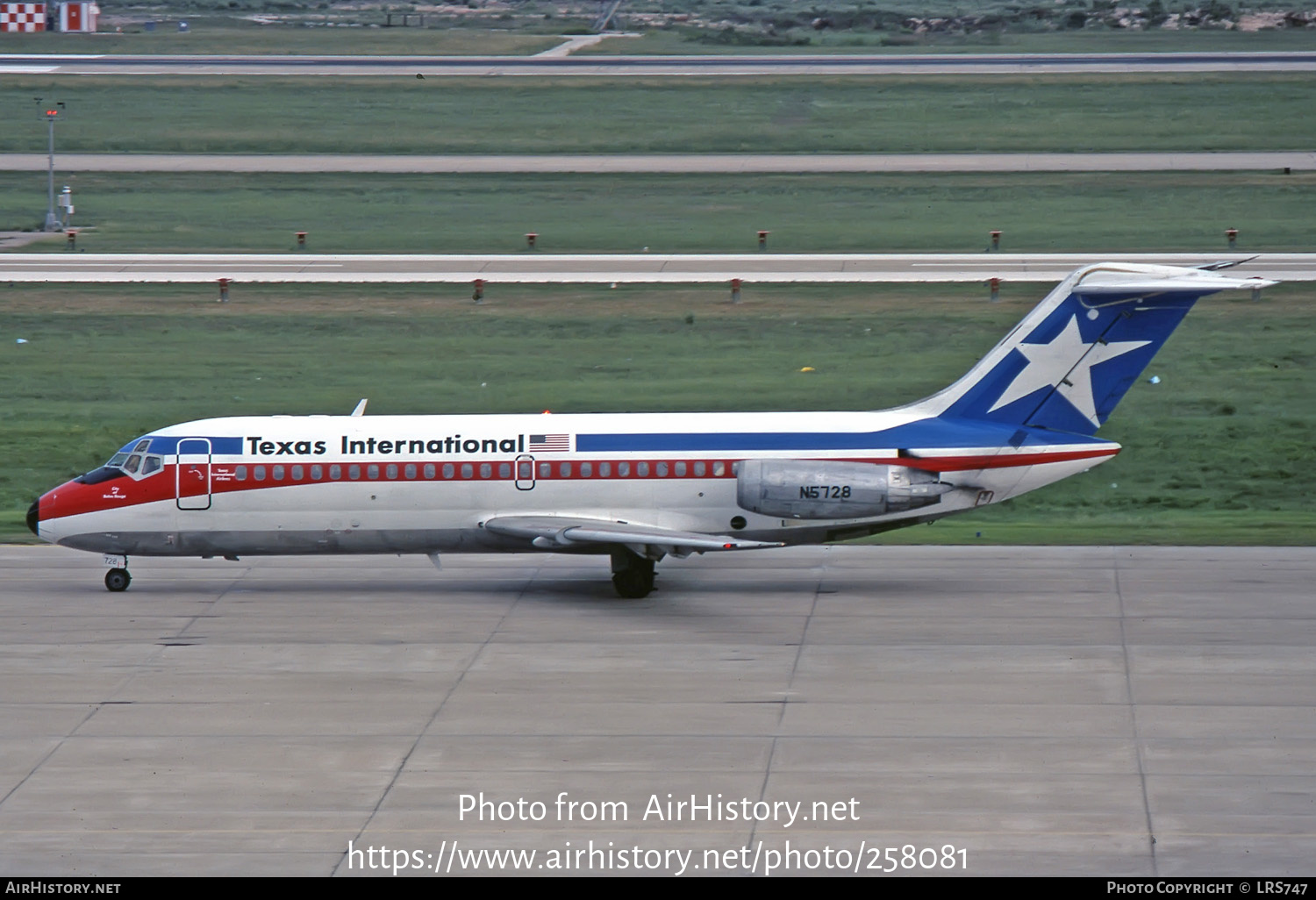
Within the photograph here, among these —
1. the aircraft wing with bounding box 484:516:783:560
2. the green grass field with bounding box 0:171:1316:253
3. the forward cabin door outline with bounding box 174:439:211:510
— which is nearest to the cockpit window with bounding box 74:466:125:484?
the forward cabin door outline with bounding box 174:439:211:510

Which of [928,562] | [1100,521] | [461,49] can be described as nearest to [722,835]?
[928,562]

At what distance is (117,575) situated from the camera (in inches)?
1171

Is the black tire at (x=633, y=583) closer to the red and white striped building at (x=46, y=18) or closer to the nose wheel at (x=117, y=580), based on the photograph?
the nose wheel at (x=117, y=580)

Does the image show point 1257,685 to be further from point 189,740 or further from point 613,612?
point 189,740

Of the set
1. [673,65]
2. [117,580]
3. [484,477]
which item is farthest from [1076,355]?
[673,65]

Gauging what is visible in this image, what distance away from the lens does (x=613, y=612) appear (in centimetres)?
2769

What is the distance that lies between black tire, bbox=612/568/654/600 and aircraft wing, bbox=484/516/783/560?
48cm

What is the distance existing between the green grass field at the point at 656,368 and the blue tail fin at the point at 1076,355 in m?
5.02

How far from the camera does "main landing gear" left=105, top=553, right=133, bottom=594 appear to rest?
2967 centimetres

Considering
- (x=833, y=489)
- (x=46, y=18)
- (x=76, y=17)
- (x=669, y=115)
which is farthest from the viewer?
(x=46, y=18)

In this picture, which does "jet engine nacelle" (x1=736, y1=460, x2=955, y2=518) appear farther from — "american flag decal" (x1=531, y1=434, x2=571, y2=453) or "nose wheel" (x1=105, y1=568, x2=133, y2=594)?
"nose wheel" (x1=105, y1=568, x2=133, y2=594)

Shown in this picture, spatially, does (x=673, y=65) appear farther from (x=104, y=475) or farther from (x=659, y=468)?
(x=659, y=468)

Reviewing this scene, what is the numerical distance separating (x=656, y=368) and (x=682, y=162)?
3513cm

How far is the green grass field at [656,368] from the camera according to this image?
37.6 metres
